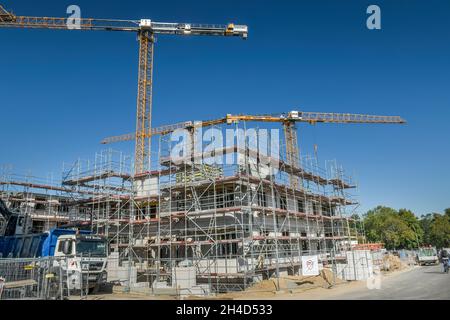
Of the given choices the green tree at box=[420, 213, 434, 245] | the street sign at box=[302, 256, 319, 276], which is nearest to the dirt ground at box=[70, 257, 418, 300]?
the street sign at box=[302, 256, 319, 276]

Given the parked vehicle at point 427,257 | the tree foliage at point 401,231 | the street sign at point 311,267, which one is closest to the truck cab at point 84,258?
the street sign at point 311,267

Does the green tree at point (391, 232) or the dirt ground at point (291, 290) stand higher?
the green tree at point (391, 232)

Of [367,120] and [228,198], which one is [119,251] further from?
[367,120]

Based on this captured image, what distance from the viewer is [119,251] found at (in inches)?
1014

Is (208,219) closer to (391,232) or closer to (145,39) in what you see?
(145,39)

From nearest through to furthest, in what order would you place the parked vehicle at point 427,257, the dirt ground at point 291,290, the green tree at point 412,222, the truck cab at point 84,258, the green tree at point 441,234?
the dirt ground at point 291,290 < the truck cab at point 84,258 < the parked vehicle at point 427,257 < the green tree at point 441,234 < the green tree at point 412,222

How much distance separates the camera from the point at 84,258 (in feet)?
55.4

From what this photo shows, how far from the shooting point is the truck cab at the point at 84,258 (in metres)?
16.2

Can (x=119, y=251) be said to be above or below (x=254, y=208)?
below

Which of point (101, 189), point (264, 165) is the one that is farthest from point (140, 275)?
point (264, 165)

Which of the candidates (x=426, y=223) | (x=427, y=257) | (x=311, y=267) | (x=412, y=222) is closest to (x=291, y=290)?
(x=311, y=267)

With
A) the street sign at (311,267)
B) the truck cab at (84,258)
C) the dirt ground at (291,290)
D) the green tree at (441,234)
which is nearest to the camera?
the dirt ground at (291,290)

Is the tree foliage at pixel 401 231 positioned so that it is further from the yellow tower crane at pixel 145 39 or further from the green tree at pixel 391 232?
the yellow tower crane at pixel 145 39

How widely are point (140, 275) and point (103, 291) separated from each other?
4.37 meters
